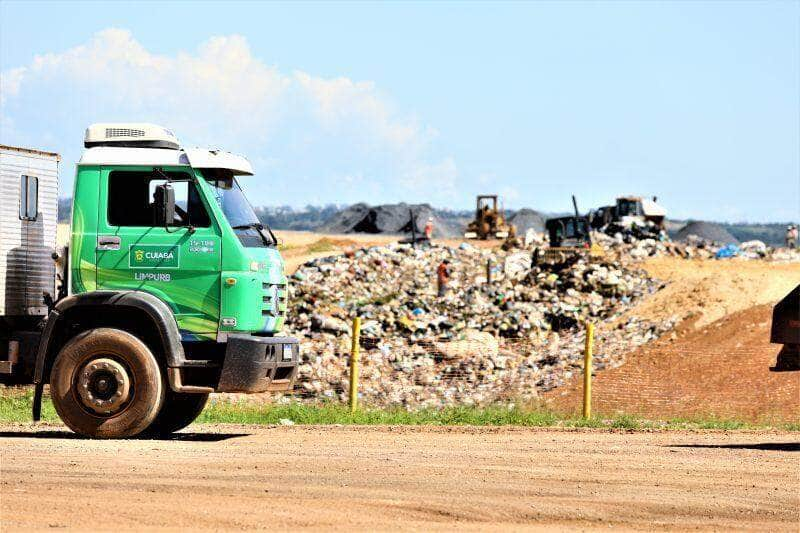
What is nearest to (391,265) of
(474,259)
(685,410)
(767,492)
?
(474,259)

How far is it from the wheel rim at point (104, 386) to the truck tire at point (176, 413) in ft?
3.44

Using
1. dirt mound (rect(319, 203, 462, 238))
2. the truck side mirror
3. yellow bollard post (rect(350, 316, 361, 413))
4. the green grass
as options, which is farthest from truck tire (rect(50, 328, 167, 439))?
dirt mound (rect(319, 203, 462, 238))

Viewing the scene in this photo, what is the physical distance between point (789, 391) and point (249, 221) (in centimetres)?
1197

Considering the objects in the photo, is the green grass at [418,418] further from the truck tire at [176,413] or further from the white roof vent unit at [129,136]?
the white roof vent unit at [129,136]

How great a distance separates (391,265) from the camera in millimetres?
45562

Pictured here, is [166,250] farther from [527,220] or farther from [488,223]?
[527,220]

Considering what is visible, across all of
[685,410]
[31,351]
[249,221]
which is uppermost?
[249,221]

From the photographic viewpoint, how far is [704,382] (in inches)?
914

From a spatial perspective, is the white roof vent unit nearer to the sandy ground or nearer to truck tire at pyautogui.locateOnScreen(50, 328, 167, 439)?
truck tire at pyautogui.locateOnScreen(50, 328, 167, 439)

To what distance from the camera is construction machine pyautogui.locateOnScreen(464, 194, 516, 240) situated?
211 feet

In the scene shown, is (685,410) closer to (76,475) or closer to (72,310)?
(72,310)

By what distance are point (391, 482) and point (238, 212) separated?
159 inches

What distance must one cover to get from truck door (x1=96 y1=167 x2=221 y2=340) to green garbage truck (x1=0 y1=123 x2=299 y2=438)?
0.01 metres

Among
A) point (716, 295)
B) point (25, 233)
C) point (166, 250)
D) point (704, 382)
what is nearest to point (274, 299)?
point (166, 250)
